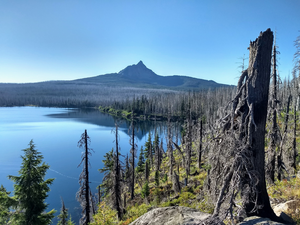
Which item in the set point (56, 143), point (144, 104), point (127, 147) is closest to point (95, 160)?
point (127, 147)

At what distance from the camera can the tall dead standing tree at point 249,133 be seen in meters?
4.32

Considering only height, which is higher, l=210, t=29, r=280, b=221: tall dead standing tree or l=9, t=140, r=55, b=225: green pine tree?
l=210, t=29, r=280, b=221: tall dead standing tree

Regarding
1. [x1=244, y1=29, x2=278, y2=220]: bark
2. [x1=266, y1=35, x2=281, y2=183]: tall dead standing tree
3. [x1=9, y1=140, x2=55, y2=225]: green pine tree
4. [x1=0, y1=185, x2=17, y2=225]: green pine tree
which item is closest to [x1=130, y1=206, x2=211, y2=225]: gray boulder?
[x1=244, y1=29, x2=278, y2=220]: bark

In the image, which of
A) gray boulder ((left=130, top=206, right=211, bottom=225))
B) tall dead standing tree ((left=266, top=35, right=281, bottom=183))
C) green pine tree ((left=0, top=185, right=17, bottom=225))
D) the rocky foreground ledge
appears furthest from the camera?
green pine tree ((left=0, top=185, right=17, bottom=225))

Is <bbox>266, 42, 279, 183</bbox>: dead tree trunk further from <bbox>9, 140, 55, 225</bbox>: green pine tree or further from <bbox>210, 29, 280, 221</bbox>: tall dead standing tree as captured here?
<bbox>9, 140, 55, 225</bbox>: green pine tree

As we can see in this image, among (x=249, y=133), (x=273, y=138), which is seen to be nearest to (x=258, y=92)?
(x=249, y=133)

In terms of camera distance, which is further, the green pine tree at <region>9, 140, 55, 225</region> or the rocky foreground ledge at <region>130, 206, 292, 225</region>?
the green pine tree at <region>9, 140, 55, 225</region>

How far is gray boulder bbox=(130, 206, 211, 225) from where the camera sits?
480cm

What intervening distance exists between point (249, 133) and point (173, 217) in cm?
304

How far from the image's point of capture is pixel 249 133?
428 cm

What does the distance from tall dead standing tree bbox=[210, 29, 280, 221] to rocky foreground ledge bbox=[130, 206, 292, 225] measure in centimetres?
27

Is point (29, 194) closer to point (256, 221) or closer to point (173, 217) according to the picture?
point (173, 217)

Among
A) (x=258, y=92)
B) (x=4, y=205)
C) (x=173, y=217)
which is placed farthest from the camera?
(x=4, y=205)

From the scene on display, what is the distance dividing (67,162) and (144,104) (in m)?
78.5
